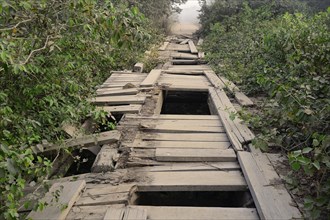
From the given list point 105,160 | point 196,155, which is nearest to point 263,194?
point 196,155

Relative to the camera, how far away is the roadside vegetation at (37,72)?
2.06 meters

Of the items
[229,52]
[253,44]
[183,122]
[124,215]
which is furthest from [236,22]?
[124,215]

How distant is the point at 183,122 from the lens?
3.98 metres

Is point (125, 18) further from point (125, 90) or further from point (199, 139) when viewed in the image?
point (125, 90)

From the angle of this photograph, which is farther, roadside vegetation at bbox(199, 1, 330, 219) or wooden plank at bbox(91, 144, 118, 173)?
wooden plank at bbox(91, 144, 118, 173)

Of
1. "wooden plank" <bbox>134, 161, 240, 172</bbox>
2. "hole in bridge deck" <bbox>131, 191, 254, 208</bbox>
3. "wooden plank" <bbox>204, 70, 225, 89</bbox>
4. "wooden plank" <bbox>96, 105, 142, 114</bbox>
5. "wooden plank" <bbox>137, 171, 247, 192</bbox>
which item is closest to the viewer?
"wooden plank" <bbox>137, 171, 247, 192</bbox>

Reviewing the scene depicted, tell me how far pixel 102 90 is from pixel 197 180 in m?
3.33

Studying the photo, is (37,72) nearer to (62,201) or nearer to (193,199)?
(62,201)

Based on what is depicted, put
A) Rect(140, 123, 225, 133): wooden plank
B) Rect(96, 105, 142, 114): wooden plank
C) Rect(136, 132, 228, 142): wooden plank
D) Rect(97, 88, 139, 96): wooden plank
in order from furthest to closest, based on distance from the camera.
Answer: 1. Rect(97, 88, 139, 96): wooden plank
2. Rect(96, 105, 142, 114): wooden plank
3. Rect(140, 123, 225, 133): wooden plank
4. Rect(136, 132, 228, 142): wooden plank

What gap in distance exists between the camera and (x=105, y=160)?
292 cm

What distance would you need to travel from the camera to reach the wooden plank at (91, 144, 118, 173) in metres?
2.83

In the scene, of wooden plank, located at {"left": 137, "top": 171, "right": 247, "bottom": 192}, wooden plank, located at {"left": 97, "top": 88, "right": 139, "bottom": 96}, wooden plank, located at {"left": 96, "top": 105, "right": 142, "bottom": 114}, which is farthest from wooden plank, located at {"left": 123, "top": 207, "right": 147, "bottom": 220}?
wooden plank, located at {"left": 97, "top": 88, "right": 139, "bottom": 96}

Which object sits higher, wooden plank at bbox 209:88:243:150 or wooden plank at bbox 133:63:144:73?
wooden plank at bbox 209:88:243:150

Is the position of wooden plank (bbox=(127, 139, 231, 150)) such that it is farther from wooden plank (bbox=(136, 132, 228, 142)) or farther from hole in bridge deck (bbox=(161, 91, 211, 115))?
hole in bridge deck (bbox=(161, 91, 211, 115))
